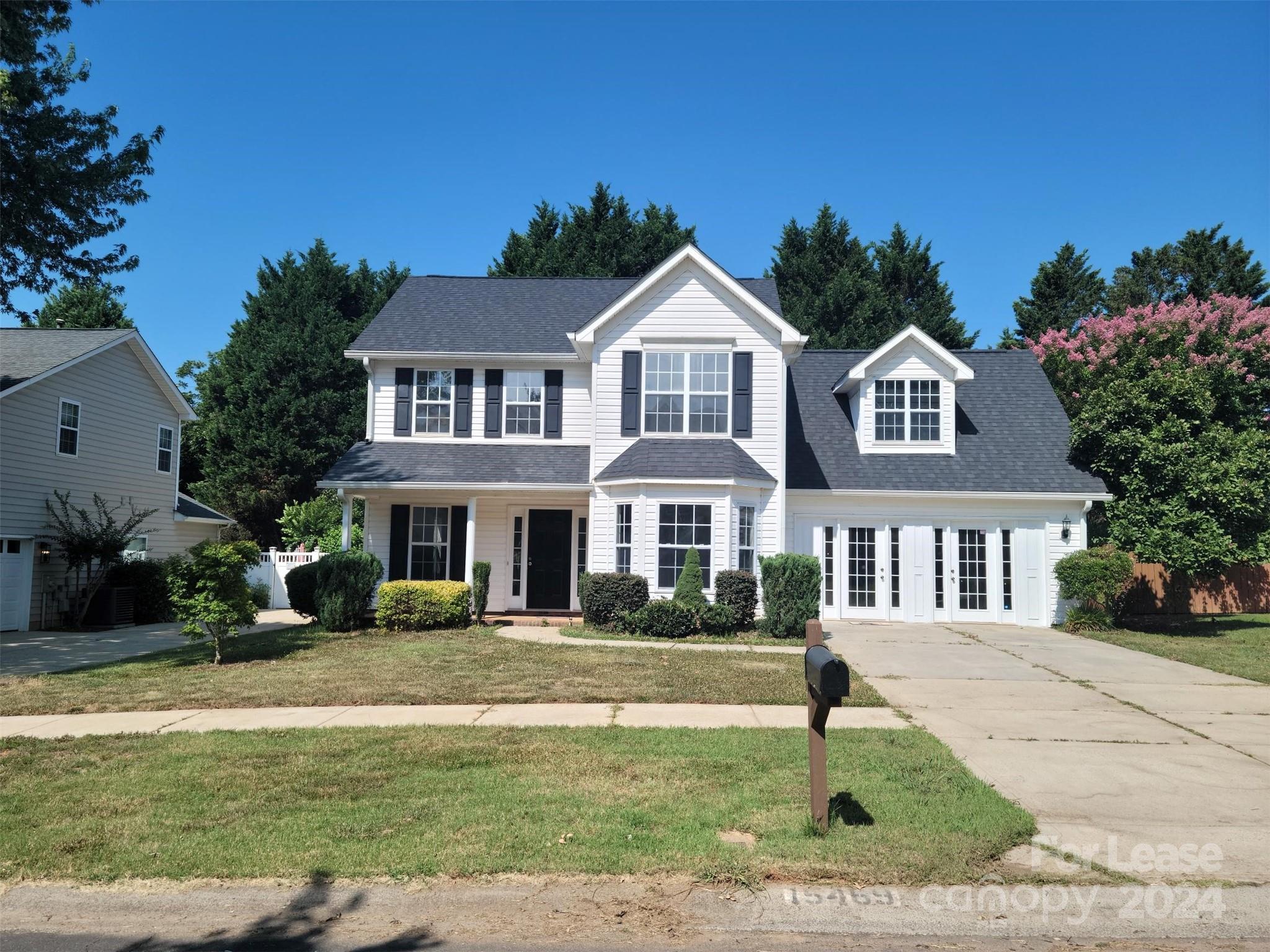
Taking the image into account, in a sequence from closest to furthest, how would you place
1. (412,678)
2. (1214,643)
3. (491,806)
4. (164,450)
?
(491,806) → (412,678) → (1214,643) → (164,450)

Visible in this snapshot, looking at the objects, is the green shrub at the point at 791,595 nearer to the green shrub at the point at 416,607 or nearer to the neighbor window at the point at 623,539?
the neighbor window at the point at 623,539

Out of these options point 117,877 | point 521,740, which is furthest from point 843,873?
point 117,877

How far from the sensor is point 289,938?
13.6 feet

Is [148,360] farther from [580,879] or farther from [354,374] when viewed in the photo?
[580,879]

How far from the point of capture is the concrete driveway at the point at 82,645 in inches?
519

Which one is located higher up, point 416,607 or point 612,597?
point 612,597

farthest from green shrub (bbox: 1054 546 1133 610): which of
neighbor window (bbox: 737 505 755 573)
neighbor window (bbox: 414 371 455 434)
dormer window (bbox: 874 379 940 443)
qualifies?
neighbor window (bbox: 414 371 455 434)

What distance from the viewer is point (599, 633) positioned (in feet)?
51.0

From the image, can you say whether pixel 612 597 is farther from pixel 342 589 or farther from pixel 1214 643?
pixel 1214 643

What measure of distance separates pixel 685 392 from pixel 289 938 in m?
14.6

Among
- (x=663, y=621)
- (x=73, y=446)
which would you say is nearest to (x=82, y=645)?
(x=73, y=446)

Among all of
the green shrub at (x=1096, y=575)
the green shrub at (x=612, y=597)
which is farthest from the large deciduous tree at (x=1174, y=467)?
the green shrub at (x=612, y=597)

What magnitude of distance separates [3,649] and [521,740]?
12436 millimetres

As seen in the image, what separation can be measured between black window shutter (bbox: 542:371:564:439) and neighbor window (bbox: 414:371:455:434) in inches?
86.7
